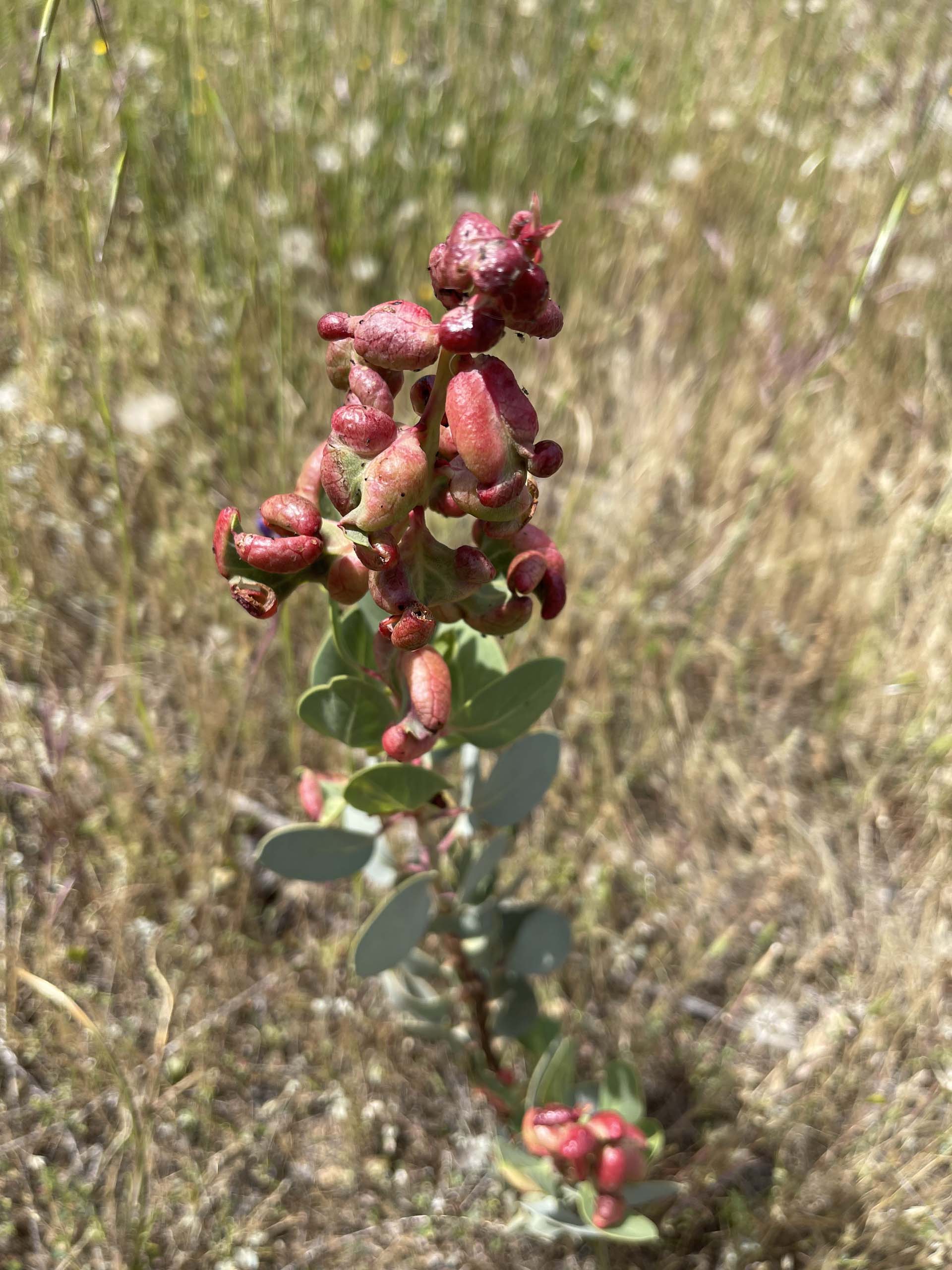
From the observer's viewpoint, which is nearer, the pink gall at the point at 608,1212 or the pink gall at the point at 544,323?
the pink gall at the point at 544,323

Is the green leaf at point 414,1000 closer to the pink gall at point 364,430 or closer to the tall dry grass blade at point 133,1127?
the tall dry grass blade at point 133,1127

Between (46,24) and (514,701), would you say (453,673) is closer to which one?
(514,701)

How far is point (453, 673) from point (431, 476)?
1.29ft

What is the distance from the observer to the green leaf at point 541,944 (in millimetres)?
1566

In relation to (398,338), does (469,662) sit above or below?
below

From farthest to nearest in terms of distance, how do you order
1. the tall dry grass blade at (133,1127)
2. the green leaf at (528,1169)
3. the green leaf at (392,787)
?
the tall dry grass blade at (133,1127) < the green leaf at (528,1169) < the green leaf at (392,787)

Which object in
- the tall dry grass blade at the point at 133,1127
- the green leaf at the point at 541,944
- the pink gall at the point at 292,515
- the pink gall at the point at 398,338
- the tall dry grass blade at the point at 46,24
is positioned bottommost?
the tall dry grass blade at the point at 133,1127

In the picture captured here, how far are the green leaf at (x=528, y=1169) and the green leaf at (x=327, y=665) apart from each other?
30.4 inches

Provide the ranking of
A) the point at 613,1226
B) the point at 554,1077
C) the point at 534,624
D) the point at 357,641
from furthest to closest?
the point at 534,624
the point at 554,1077
the point at 613,1226
the point at 357,641

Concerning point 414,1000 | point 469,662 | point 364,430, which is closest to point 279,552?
point 364,430

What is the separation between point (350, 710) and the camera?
45.7 inches

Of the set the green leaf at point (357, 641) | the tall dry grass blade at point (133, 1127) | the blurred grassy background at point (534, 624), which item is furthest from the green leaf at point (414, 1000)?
the green leaf at point (357, 641)

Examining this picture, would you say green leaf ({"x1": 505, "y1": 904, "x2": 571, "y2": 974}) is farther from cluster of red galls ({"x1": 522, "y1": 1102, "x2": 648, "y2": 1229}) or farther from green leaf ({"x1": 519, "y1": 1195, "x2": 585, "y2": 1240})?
green leaf ({"x1": 519, "y1": 1195, "x2": 585, "y2": 1240})

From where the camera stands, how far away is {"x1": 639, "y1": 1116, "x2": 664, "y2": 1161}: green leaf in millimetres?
1492
